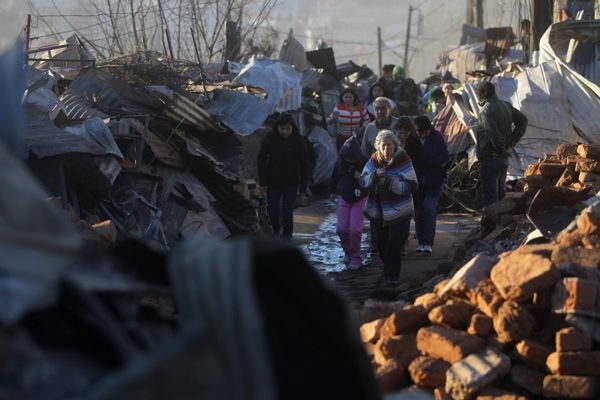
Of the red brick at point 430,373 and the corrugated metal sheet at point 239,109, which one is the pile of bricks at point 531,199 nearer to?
the red brick at point 430,373

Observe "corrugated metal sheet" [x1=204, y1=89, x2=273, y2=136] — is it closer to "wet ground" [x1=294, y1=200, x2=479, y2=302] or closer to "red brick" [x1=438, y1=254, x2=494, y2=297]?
"wet ground" [x1=294, y1=200, x2=479, y2=302]

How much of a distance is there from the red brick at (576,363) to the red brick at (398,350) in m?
0.83

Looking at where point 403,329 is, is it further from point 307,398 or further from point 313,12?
point 313,12

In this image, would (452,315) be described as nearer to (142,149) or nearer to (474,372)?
(474,372)

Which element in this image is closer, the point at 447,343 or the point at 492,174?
the point at 447,343


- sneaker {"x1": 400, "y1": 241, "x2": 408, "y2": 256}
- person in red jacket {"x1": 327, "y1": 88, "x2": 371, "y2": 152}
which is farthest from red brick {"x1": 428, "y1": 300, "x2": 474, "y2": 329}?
person in red jacket {"x1": 327, "y1": 88, "x2": 371, "y2": 152}

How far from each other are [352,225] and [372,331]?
13.0ft

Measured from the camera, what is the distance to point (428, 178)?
35.5 feet

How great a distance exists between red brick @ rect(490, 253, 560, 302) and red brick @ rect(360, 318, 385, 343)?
0.77m

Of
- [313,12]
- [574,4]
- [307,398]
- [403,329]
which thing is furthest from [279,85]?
[313,12]

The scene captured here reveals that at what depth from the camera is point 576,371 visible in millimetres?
5484

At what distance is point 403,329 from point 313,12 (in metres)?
101

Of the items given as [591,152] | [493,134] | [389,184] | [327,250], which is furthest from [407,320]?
[327,250]

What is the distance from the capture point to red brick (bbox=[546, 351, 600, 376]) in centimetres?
546
